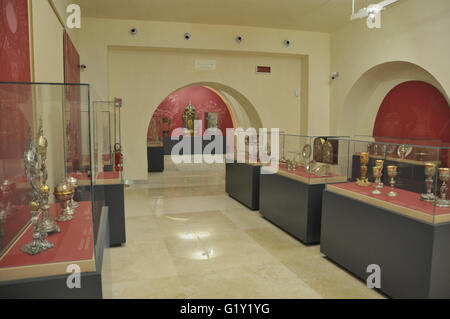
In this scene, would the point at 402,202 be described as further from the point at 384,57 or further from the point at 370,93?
the point at 370,93

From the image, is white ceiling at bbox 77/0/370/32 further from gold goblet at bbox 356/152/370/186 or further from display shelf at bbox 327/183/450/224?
display shelf at bbox 327/183/450/224

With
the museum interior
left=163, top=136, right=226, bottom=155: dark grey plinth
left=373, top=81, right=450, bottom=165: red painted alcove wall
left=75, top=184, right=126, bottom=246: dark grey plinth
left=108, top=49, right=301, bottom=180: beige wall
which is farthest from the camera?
left=163, top=136, right=226, bottom=155: dark grey plinth

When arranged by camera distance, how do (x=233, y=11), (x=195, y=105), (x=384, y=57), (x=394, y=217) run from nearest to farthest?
(x=394, y=217)
(x=384, y=57)
(x=233, y=11)
(x=195, y=105)

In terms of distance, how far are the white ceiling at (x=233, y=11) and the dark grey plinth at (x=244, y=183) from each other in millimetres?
2979

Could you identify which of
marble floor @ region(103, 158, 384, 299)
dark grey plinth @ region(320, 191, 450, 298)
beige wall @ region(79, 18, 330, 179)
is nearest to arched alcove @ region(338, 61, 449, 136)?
beige wall @ region(79, 18, 330, 179)

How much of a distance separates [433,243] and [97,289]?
2.16 metres

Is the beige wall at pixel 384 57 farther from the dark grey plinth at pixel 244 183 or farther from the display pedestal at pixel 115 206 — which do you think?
the display pedestal at pixel 115 206

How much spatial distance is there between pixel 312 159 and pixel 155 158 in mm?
6394

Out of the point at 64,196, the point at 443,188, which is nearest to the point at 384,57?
the point at 443,188

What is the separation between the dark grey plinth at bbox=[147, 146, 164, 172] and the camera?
9.81m

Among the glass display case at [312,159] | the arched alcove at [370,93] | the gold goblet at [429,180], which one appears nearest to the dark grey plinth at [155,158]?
the arched alcove at [370,93]

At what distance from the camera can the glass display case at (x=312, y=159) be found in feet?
13.1

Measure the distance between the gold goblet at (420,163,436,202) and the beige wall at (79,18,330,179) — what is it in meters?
5.92

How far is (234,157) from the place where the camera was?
646 cm
